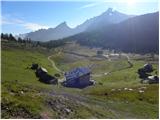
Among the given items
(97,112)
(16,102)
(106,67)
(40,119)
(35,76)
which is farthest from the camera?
(106,67)

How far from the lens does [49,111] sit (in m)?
27.5

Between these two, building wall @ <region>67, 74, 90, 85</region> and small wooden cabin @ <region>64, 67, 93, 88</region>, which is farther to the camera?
building wall @ <region>67, 74, 90, 85</region>

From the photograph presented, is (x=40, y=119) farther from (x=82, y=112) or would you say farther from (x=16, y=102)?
(x=82, y=112)

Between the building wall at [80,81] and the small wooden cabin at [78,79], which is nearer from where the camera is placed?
the small wooden cabin at [78,79]

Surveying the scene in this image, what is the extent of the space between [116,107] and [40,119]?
55.2ft

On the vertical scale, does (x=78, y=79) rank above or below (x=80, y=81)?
above

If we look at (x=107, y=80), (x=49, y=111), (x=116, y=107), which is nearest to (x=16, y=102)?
(x=49, y=111)

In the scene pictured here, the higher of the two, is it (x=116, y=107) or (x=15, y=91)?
(x=15, y=91)

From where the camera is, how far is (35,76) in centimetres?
11162

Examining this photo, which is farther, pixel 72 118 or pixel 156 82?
pixel 156 82

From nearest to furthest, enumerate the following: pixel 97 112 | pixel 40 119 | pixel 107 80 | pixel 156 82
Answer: pixel 40 119
pixel 97 112
pixel 156 82
pixel 107 80

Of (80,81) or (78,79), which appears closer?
(78,79)

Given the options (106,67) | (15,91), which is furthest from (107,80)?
(15,91)

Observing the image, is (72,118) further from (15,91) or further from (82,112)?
(15,91)
